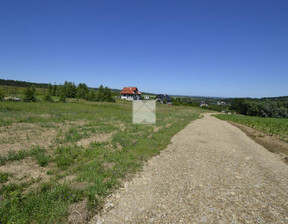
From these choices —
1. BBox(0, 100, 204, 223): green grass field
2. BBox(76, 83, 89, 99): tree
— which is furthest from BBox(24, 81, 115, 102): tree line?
BBox(0, 100, 204, 223): green grass field

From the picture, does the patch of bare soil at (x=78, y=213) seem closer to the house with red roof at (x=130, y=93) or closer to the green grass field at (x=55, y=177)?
the green grass field at (x=55, y=177)

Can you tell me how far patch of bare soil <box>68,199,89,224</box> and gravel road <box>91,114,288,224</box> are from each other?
0.25 m

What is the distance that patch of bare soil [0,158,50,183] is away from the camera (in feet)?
17.0

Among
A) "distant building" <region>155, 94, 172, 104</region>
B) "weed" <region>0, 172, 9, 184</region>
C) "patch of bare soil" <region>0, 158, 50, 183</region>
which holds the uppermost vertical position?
"distant building" <region>155, 94, 172, 104</region>

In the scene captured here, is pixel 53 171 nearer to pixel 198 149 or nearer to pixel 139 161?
pixel 139 161

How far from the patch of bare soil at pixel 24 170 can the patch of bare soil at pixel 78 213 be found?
2263 mm

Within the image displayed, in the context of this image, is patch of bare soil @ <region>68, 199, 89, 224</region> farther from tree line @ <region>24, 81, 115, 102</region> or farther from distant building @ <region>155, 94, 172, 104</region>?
distant building @ <region>155, 94, 172, 104</region>

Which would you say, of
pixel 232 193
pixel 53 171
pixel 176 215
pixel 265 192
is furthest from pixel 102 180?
pixel 265 192

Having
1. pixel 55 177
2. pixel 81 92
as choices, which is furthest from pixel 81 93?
pixel 55 177

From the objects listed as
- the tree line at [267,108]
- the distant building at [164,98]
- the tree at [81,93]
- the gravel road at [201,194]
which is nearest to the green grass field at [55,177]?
the gravel road at [201,194]

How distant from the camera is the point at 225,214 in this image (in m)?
3.88

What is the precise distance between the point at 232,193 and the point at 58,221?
543 centimetres

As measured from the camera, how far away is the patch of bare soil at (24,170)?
5184mm

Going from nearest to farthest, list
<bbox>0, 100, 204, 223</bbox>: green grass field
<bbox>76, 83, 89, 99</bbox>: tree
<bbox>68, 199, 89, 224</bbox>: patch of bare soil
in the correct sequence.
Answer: <bbox>68, 199, 89, 224</bbox>: patch of bare soil
<bbox>0, 100, 204, 223</bbox>: green grass field
<bbox>76, 83, 89, 99</bbox>: tree
